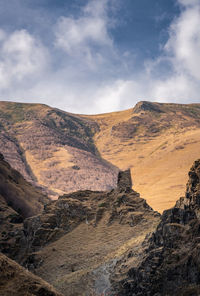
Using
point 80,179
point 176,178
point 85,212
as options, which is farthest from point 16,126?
point 85,212

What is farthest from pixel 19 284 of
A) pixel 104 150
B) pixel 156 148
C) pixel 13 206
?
pixel 104 150

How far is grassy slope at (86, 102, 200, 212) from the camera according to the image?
8981 cm

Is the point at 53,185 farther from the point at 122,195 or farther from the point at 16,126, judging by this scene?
the point at 122,195

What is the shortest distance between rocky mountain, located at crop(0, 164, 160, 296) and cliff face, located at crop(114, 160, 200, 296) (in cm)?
299

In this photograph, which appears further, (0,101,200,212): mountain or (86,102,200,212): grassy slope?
(0,101,200,212): mountain

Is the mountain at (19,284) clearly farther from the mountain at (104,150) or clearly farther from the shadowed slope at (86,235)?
the mountain at (104,150)

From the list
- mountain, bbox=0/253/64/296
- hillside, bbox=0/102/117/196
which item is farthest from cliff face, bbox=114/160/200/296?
hillside, bbox=0/102/117/196

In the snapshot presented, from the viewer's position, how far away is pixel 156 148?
489 feet

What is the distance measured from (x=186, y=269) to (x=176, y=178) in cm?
7905

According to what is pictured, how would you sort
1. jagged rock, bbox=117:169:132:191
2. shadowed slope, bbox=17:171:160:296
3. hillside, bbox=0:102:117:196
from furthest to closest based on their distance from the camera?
1. hillside, bbox=0:102:117:196
2. jagged rock, bbox=117:169:132:191
3. shadowed slope, bbox=17:171:160:296

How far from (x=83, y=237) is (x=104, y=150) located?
148149mm

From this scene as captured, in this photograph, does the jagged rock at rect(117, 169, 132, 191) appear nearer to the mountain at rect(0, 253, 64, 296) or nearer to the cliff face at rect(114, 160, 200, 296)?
the cliff face at rect(114, 160, 200, 296)

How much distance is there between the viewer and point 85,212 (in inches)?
1420

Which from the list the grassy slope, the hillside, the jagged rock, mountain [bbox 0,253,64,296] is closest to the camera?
mountain [bbox 0,253,64,296]
